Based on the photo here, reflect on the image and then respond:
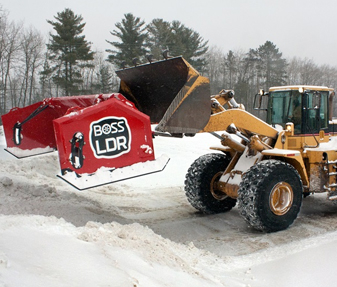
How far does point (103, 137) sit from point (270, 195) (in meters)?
2.70

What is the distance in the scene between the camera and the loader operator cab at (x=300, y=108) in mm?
6375

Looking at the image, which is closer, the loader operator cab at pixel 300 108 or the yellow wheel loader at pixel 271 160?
the yellow wheel loader at pixel 271 160

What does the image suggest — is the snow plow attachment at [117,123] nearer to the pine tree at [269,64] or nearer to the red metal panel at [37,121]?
the red metal panel at [37,121]

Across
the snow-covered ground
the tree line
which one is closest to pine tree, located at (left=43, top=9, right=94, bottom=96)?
the tree line

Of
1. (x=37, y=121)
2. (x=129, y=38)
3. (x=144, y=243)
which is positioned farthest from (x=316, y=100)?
(x=129, y=38)

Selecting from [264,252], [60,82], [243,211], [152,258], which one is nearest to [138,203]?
[243,211]

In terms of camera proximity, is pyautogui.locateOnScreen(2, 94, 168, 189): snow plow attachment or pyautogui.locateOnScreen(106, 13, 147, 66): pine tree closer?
pyautogui.locateOnScreen(2, 94, 168, 189): snow plow attachment

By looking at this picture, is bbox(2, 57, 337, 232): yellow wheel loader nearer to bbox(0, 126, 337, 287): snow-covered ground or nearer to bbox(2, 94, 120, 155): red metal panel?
bbox(2, 94, 120, 155): red metal panel

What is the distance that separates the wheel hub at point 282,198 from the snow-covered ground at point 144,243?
0.35 meters

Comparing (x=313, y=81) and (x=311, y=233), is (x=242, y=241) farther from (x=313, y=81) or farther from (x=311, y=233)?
(x=313, y=81)

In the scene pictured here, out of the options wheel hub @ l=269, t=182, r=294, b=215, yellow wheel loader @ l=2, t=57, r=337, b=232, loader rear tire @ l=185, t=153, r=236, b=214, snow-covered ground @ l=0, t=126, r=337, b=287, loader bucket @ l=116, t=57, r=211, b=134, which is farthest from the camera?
loader rear tire @ l=185, t=153, r=236, b=214

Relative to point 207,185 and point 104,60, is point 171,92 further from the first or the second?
point 104,60

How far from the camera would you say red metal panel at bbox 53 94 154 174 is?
13.5 ft

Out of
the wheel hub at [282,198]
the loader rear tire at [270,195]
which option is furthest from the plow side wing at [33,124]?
the wheel hub at [282,198]
